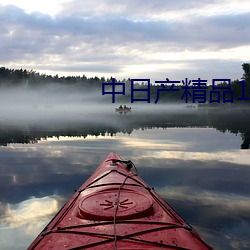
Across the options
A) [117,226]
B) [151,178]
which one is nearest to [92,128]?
[151,178]

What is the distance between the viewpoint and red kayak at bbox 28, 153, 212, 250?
171 inches

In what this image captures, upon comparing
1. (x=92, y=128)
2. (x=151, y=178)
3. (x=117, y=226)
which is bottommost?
(x=92, y=128)

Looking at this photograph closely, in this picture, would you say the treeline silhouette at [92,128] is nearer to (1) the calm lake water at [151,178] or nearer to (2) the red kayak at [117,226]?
(1) the calm lake water at [151,178]

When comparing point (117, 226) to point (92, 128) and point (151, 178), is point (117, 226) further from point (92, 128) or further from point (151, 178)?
point (92, 128)

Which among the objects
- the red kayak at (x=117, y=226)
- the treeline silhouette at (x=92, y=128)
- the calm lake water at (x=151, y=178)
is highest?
the red kayak at (x=117, y=226)

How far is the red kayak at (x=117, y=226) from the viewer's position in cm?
434

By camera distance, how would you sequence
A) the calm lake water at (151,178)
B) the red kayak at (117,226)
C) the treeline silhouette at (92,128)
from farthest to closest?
the treeline silhouette at (92,128)
the calm lake water at (151,178)
the red kayak at (117,226)

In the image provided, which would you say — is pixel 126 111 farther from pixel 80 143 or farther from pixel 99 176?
pixel 99 176

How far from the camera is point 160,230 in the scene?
4.71 metres

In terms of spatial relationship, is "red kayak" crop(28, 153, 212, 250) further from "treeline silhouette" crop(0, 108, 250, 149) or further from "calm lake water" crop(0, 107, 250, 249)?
"treeline silhouette" crop(0, 108, 250, 149)

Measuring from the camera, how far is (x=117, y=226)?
15.7ft

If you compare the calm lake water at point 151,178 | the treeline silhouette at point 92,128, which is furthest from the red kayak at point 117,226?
the treeline silhouette at point 92,128

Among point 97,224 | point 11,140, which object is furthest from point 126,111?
point 97,224

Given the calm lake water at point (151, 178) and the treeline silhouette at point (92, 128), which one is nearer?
the calm lake water at point (151, 178)
